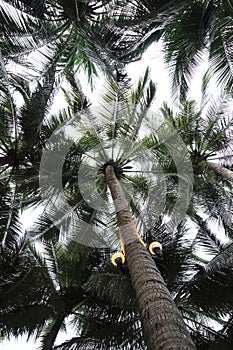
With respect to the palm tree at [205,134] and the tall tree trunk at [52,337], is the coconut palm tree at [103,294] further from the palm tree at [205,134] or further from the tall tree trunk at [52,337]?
the palm tree at [205,134]

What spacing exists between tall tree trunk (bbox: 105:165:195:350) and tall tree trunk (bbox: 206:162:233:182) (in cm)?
348

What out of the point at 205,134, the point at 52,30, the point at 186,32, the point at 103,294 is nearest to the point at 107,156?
the point at 205,134

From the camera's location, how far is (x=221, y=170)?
28.3 ft

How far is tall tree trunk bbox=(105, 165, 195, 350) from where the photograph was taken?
2.93 m

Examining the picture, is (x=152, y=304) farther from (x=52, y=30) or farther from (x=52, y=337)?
(x=52, y=30)

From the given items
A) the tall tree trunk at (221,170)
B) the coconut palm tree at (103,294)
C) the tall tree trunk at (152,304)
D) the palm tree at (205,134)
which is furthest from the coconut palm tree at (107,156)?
the tall tree trunk at (152,304)

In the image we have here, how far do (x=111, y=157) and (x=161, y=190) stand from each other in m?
1.43

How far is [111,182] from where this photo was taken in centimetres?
738

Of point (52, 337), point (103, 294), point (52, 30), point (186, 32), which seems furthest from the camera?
point (52, 30)

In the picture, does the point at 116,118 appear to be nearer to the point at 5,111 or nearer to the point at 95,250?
the point at 5,111

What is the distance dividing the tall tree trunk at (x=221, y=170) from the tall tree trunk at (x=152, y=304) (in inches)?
137

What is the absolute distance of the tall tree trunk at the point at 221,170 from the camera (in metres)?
8.08

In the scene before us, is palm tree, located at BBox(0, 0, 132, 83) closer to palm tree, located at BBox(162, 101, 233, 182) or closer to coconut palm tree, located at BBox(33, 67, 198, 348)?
coconut palm tree, located at BBox(33, 67, 198, 348)

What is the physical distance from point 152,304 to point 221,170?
222 inches
